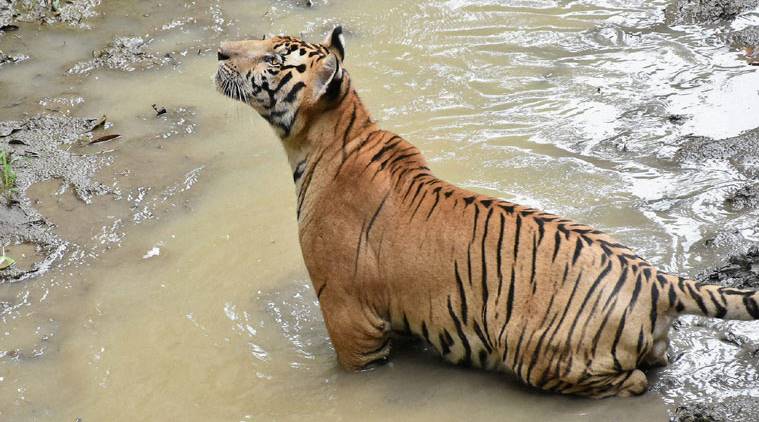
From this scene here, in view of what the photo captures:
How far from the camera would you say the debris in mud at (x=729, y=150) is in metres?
5.27

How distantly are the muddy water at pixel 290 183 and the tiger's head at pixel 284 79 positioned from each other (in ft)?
4.07

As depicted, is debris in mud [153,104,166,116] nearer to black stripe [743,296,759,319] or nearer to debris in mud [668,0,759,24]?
debris in mud [668,0,759,24]

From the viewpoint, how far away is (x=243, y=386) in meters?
4.22

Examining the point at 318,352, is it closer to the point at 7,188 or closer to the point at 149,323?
the point at 149,323

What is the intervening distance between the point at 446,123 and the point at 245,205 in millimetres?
1657

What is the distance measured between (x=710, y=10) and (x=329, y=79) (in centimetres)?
487

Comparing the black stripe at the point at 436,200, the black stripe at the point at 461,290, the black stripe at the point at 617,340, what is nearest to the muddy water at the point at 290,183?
the black stripe at the point at 617,340

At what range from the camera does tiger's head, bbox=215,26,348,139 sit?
3.87 metres

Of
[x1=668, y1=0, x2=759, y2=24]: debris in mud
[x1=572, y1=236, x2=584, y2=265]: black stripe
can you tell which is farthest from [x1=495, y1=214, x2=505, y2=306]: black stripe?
[x1=668, y1=0, x2=759, y2=24]: debris in mud

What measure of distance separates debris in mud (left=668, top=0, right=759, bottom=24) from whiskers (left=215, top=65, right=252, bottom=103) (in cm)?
466

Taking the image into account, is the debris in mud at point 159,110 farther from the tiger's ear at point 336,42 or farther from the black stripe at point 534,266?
the black stripe at point 534,266

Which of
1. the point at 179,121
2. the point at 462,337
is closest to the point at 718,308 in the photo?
the point at 462,337

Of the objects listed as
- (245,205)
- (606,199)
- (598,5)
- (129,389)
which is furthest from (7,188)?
(598,5)

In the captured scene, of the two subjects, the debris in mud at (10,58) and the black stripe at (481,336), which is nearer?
the black stripe at (481,336)
